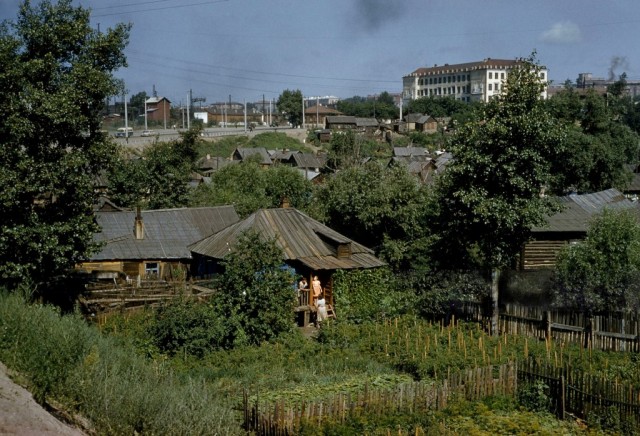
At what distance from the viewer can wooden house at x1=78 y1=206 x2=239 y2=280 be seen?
31609 millimetres

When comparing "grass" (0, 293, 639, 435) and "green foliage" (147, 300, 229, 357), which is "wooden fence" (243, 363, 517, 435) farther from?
"green foliage" (147, 300, 229, 357)

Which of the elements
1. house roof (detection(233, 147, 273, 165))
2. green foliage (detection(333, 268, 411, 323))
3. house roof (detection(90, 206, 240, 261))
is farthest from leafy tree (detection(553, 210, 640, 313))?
house roof (detection(233, 147, 273, 165))

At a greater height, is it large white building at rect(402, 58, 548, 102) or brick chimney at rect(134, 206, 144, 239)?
large white building at rect(402, 58, 548, 102)

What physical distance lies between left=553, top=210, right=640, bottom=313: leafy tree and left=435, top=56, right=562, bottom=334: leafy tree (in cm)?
164

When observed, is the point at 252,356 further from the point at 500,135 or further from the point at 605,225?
the point at 605,225

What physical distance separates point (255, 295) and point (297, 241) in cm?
577

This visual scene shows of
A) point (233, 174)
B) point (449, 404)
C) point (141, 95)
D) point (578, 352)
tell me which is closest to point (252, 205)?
point (233, 174)

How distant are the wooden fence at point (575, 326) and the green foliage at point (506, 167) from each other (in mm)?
2181

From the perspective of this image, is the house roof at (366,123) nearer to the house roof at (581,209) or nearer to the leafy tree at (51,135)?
the house roof at (581,209)

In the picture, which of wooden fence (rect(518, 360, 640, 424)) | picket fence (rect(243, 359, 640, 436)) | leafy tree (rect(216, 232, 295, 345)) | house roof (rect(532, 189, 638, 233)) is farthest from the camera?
house roof (rect(532, 189, 638, 233))

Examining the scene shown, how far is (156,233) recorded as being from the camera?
33.2 metres

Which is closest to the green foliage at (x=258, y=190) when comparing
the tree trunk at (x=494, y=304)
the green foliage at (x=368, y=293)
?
the green foliage at (x=368, y=293)

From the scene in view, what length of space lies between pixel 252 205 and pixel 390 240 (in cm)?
1256

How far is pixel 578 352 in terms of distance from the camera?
63.5 ft
